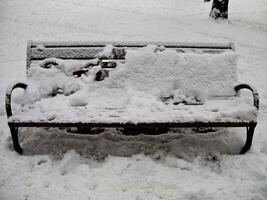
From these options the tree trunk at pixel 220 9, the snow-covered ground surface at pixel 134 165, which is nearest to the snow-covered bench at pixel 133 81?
the snow-covered ground surface at pixel 134 165

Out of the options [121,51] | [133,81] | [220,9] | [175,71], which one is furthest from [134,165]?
[220,9]

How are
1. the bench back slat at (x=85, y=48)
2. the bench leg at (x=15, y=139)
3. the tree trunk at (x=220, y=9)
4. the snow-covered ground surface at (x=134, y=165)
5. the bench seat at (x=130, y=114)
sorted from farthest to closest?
1. the tree trunk at (x=220, y=9)
2. the bench back slat at (x=85, y=48)
3. the bench leg at (x=15, y=139)
4. the bench seat at (x=130, y=114)
5. the snow-covered ground surface at (x=134, y=165)

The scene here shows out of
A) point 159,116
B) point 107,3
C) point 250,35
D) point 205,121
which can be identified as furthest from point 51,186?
point 107,3

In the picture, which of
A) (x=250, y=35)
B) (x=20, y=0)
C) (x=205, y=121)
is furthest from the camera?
(x=20, y=0)

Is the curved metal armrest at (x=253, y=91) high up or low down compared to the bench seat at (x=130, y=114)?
up

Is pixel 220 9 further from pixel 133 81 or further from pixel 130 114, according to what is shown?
pixel 130 114

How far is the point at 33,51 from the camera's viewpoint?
417cm

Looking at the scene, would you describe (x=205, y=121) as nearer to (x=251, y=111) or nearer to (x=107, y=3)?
(x=251, y=111)

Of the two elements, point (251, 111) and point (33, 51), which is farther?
point (33, 51)

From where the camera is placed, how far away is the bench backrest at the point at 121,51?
4.09m

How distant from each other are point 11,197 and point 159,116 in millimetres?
1689

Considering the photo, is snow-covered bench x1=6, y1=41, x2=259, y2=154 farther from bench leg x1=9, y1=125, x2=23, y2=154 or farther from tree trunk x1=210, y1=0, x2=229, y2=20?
tree trunk x1=210, y1=0, x2=229, y2=20

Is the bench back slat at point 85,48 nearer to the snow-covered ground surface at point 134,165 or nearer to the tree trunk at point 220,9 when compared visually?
the snow-covered ground surface at point 134,165

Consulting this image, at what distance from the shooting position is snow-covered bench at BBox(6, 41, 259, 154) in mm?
3660
